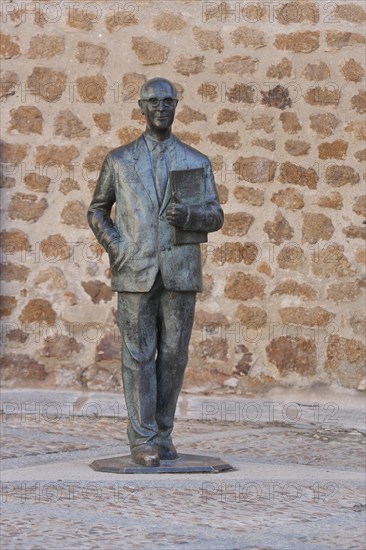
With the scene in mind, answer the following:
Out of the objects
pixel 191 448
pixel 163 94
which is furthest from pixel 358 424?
pixel 163 94

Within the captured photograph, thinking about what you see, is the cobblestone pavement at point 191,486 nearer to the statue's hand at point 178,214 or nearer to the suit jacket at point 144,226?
the suit jacket at point 144,226

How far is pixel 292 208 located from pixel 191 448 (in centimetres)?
263

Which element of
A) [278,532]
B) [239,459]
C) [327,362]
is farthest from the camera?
[327,362]

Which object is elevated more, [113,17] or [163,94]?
[113,17]

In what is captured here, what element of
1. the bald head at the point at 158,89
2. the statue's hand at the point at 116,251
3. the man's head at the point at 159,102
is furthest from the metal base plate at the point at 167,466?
the bald head at the point at 158,89

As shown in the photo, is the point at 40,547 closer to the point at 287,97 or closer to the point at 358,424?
the point at 358,424

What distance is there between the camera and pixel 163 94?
577 cm

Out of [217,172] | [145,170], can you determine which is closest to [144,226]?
[145,170]

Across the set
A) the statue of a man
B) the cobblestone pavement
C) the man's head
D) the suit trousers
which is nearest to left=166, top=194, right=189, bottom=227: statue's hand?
the statue of a man

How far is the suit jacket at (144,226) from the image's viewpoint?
5.77 m

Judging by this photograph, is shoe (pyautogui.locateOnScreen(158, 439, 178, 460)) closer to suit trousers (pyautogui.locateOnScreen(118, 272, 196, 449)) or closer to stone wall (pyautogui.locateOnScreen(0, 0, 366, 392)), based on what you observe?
suit trousers (pyautogui.locateOnScreen(118, 272, 196, 449))

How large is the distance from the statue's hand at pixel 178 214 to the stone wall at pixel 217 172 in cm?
312

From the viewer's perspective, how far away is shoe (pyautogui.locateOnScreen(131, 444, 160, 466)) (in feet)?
18.9

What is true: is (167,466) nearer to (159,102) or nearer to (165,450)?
(165,450)
